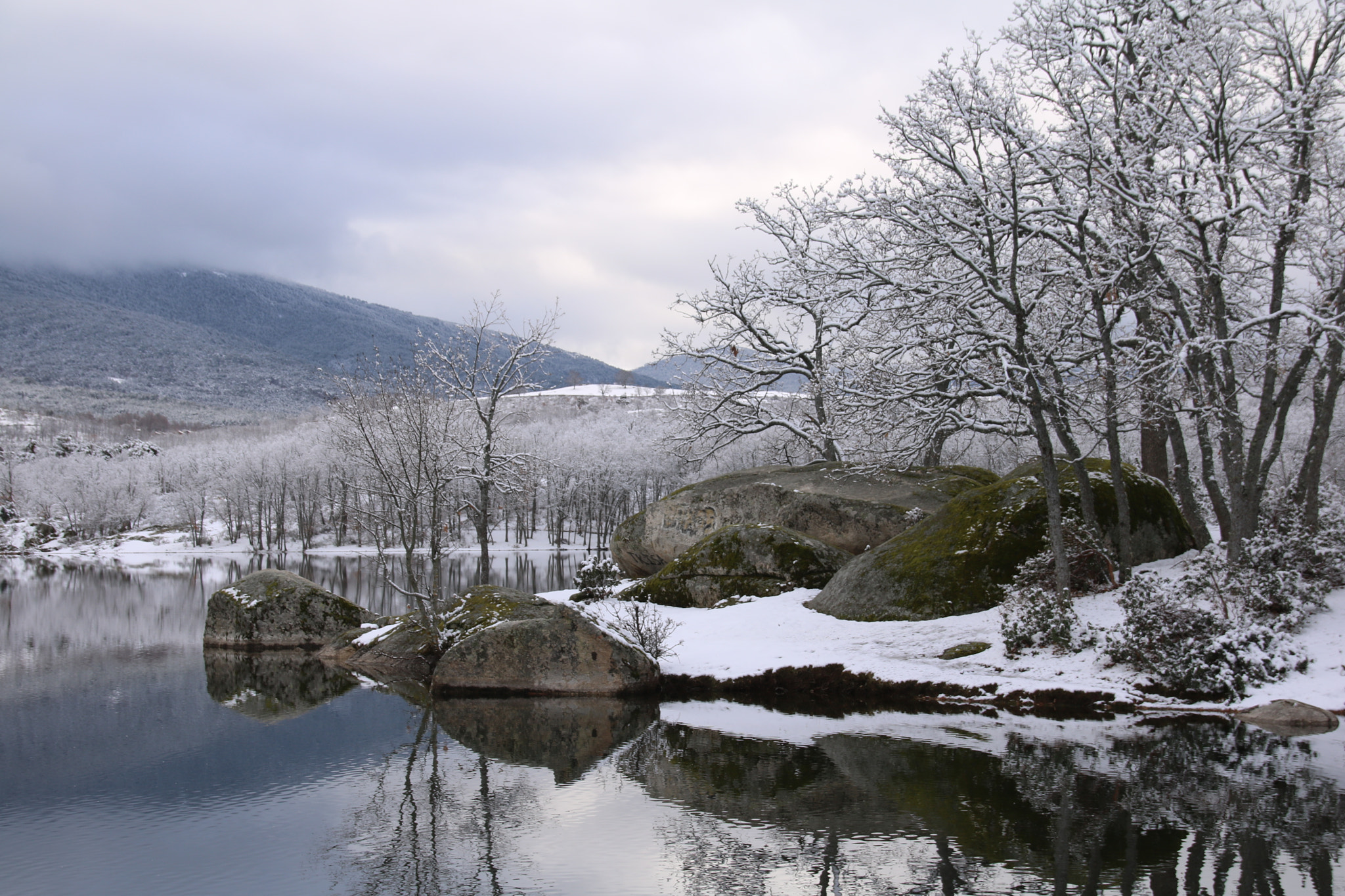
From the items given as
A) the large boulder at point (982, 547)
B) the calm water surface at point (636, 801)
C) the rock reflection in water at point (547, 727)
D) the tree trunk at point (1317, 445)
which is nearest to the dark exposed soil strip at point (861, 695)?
the calm water surface at point (636, 801)

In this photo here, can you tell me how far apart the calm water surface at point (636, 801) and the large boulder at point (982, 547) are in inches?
117

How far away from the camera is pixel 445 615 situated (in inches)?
699

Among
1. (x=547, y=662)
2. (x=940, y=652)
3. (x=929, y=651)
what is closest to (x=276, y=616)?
(x=547, y=662)

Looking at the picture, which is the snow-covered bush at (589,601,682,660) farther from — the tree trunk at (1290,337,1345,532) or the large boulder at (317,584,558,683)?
the tree trunk at (1290,337,1345,532)

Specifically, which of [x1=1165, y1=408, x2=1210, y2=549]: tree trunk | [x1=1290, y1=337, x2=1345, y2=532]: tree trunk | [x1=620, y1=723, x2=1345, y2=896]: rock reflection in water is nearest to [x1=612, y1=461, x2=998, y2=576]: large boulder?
[x1=1165, y1=408, x2=1210, y2=549]: tree trunk

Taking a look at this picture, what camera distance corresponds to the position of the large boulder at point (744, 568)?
704 inches

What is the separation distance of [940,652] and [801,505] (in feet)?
20.8

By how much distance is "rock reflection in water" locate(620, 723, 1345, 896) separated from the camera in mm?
6941

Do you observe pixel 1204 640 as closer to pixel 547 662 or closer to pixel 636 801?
pixel 636 801

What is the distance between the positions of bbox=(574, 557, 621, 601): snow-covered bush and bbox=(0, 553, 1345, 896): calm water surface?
5.82m

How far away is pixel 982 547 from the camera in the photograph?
15391 millimetres

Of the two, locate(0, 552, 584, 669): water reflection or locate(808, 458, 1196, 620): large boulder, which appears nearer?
locate(808, 458, 1196, 620): large boulder

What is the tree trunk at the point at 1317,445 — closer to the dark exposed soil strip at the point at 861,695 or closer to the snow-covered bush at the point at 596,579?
the dark exposed soil strip at the point at 861,695

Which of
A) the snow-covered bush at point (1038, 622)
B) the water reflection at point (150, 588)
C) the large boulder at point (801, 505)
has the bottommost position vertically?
the water reflection at point (150, 588)
